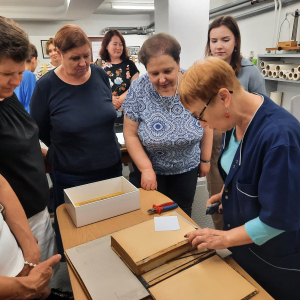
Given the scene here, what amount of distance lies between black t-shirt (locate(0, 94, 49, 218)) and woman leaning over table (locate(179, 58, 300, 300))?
69cm

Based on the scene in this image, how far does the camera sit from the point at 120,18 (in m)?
7.46


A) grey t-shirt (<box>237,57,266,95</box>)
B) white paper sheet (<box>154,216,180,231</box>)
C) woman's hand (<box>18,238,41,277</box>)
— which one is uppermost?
grey t-shirt (<box>237,57,266,95</box>)

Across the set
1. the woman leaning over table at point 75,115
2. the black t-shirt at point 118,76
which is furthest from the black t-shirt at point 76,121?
the black t-shirt at point 118,76

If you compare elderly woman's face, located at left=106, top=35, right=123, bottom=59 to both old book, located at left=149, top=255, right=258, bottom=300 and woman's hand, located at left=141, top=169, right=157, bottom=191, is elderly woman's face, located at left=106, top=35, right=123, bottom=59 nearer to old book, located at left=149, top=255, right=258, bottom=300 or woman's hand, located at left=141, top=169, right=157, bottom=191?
woman's hand, located at left=141, top=169, right=157, bottom=191

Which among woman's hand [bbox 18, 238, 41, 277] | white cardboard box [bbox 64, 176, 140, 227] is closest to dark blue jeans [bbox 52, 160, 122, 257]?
white cardboard box [bbox 64, 176, 140, 227]

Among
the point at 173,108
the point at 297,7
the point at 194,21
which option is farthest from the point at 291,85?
the point at 173,108

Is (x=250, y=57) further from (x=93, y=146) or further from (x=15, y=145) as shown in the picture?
(x=15, y=145)

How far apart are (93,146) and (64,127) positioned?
19 centimetres

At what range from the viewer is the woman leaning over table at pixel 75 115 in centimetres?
141

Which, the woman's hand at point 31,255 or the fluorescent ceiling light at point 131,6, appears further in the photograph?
the fluorescent ceiling light at point 131,6

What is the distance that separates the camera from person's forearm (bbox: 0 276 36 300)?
82 centimetres

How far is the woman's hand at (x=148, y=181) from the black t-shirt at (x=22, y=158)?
1.58 feet

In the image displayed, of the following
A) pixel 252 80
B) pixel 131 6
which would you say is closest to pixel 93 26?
pixel 131 6

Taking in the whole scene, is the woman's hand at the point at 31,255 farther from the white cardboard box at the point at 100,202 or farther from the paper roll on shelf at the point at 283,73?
the paper roll on shelf at the point at 283,73
